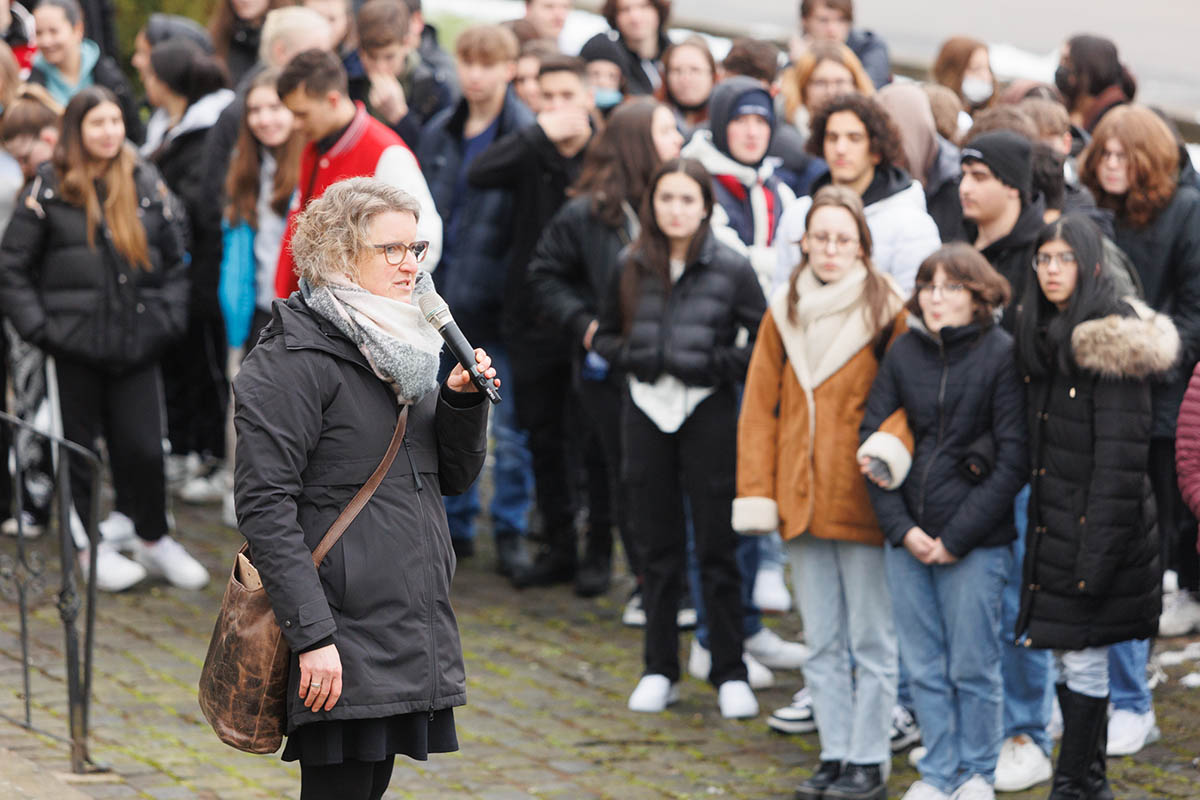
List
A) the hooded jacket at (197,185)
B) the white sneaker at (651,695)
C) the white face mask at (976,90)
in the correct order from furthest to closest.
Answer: the hooded jacket at (197,185) < the white face mask at (976,90) < the white sneaker at (651,695)

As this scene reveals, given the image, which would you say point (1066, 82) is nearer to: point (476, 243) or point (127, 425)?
point (476, 243)

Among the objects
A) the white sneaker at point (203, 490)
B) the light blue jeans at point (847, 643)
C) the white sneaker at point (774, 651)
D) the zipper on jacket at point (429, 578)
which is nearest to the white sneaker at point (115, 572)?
the white sneaker at point (203, 490)

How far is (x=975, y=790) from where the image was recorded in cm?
621

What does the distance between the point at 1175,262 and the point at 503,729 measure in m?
3.36

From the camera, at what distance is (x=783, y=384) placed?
6.67m

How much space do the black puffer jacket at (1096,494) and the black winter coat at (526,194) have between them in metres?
3.22

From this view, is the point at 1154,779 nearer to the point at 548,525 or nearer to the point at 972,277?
the point at 972,277

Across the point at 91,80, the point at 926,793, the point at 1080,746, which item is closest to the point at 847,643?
the point at 926,793

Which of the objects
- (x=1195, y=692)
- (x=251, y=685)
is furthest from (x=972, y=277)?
(x=251, y=685)

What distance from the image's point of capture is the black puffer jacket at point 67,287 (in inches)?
329

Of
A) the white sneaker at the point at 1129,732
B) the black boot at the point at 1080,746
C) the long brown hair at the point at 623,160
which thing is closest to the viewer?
the black boot at the point at 1080,746

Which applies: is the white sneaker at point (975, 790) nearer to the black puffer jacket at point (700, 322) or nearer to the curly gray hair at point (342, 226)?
the black puffer jacket at point (700, 322)

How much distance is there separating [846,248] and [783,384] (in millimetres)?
581

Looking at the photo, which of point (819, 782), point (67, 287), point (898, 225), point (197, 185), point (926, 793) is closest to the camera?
point (926, 793)
